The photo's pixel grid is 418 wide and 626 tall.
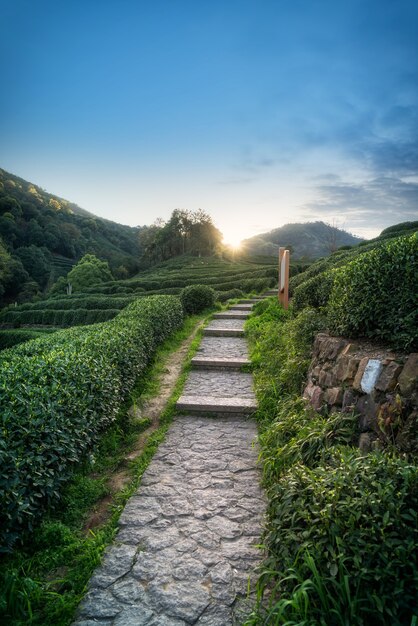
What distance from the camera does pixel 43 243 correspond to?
71812 mm

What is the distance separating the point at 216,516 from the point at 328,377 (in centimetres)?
187

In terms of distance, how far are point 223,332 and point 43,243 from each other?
7166 cm

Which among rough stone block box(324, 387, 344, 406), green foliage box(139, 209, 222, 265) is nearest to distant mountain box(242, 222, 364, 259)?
green foliage box(139, 209, 222, 265)

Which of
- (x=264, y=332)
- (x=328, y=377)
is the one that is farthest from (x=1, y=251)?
(x=328, y=377)

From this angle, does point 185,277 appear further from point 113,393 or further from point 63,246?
point 63,246

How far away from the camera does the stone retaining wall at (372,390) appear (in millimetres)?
2830

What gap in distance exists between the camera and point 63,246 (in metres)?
75.9

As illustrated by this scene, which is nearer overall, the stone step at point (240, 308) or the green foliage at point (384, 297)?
the green foliage at point (384, 297)

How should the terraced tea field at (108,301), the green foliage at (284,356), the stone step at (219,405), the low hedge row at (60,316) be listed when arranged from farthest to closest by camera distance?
the low hedge row at (60,316), the terraced tea field at (108,301), the stone step at (219,405), the green foliage at (284,356)

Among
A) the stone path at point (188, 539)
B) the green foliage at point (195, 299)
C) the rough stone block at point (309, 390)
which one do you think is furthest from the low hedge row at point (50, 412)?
the green foliage at point (195, 299)

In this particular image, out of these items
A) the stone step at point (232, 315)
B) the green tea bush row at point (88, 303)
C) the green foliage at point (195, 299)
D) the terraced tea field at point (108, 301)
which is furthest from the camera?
the green tea bush row at point (88, 303)

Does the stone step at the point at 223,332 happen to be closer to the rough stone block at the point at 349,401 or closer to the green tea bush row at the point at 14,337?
the rough stone block at the point at 349,401

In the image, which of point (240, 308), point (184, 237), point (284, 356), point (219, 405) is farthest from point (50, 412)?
point (184, 237)

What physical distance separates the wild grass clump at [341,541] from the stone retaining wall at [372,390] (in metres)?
0.22
